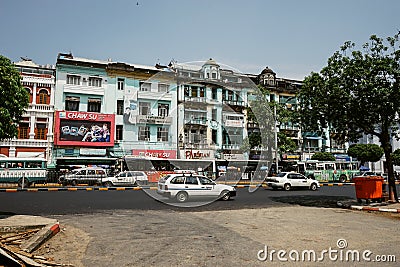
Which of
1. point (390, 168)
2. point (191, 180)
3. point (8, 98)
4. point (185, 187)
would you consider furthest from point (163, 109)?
point (8, 98)

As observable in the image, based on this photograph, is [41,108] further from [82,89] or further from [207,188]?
[207,188]

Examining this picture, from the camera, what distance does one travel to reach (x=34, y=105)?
117 feet

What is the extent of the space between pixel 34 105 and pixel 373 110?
32.2 meters

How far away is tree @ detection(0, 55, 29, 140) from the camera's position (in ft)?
30.2

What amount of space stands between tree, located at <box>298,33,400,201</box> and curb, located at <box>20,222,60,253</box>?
12.3 m

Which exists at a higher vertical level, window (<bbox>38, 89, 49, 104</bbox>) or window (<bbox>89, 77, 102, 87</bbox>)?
window (<bbox>89, 77, 102, 87</bbox>)

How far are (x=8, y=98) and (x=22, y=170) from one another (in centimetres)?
2245

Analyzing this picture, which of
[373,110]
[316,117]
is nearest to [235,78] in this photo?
[316,117]

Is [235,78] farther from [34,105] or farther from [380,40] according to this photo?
[34,105]

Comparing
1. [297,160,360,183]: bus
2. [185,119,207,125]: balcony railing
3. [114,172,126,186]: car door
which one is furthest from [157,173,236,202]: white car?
[297,160,360,183]: bus

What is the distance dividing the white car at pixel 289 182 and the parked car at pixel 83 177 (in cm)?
1480

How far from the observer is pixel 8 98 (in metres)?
9.41

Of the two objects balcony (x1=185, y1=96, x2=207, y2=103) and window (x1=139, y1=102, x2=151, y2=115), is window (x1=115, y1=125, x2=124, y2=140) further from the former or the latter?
balcony (x1=185, y1=96, x2=207, y2=103)

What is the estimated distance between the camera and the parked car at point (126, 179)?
2938 centimetres
